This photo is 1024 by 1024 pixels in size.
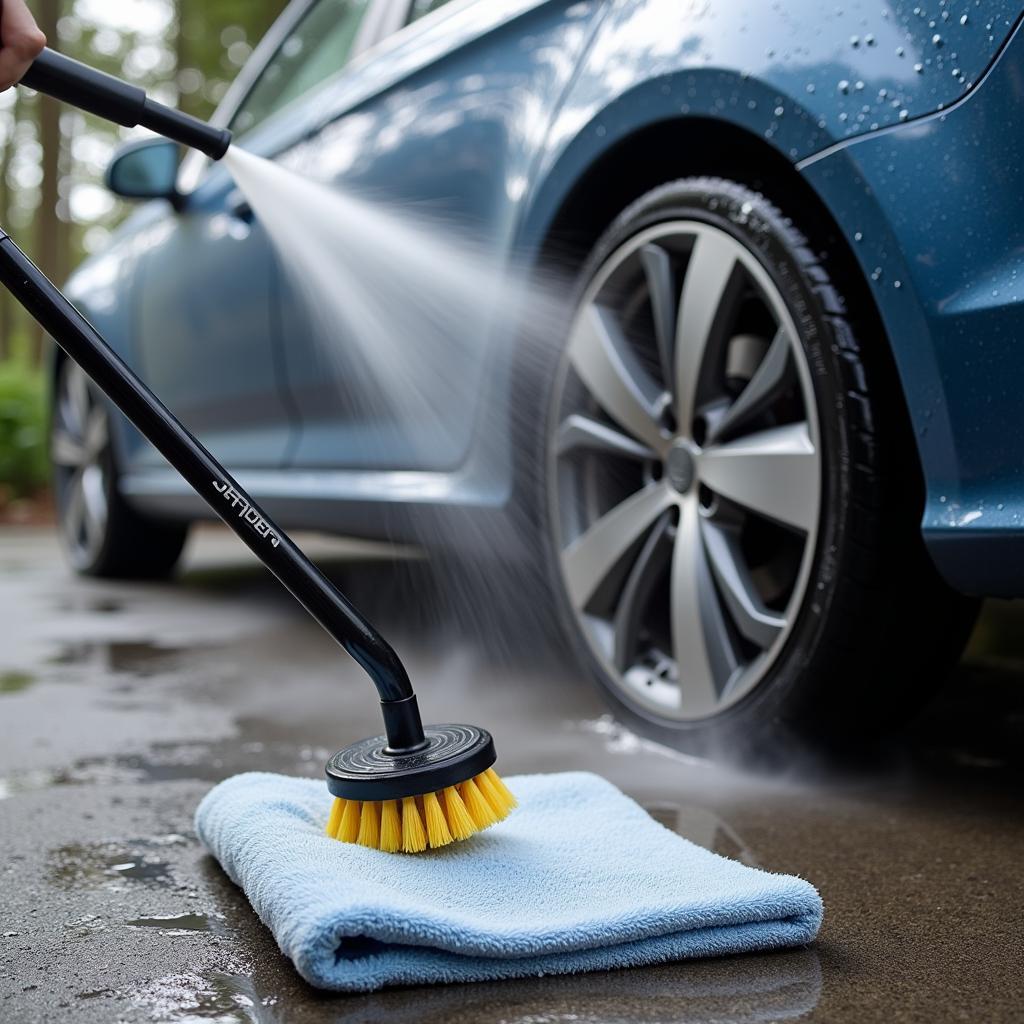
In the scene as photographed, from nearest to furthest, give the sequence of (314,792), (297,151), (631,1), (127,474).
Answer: (314,792)
(631,1)
(297,151)
(127,474)

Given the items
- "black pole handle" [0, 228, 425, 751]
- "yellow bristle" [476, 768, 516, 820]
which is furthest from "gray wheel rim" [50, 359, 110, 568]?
"yellow bristle" [476, 768, 516, 820]

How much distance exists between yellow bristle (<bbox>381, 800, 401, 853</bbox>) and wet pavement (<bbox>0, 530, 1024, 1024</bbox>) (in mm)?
161

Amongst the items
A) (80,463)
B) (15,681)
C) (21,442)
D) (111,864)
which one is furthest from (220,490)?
(21,442)

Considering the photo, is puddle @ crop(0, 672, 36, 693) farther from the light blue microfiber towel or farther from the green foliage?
the green foliage

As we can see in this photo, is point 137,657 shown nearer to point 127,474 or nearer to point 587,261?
point 127,474

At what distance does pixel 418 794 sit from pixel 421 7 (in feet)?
6.70

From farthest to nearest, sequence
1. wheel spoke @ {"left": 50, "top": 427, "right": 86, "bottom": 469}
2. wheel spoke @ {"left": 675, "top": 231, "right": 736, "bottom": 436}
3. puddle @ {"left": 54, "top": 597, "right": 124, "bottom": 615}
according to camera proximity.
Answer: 1. wheel spoke @ {"left": 50, "top": 427, "right": 86, "bottom": 469}
2. puddle @ {"left": 54, "top": 597, "right": 124, "bottom": 615}
3. wheel spoke @ {"left": 675, "top": 231, "right": 736, "bottom": 436}

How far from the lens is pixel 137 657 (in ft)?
10.2

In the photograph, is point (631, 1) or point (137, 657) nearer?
point (631, 1)

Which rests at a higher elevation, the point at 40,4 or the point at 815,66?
the point at 40,4

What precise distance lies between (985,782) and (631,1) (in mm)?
1259

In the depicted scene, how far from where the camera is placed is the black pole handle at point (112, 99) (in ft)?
4.94


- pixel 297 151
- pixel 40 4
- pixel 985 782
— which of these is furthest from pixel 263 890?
pixel 40 4

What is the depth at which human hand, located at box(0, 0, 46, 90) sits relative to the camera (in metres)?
1.36
